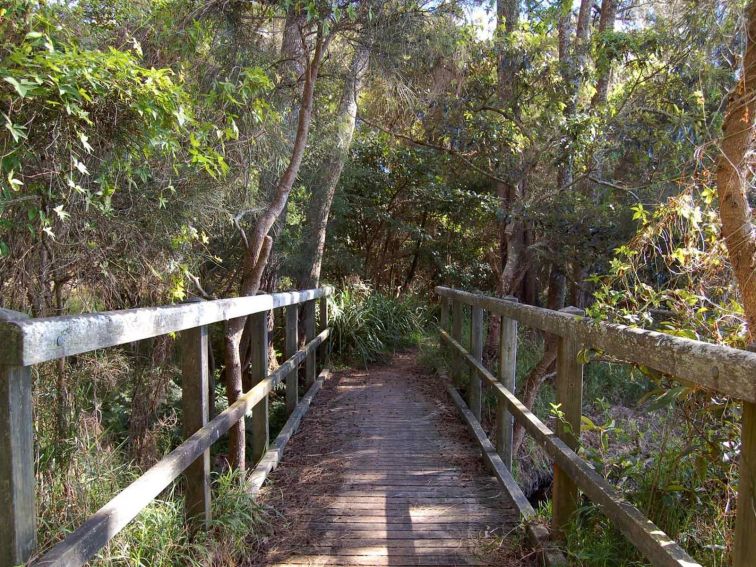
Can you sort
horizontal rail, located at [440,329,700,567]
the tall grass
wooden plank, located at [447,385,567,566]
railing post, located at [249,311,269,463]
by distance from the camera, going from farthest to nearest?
Answer: the tall grass < railing post, located at [249,311,269,463] < wooden plank, located at [447,385,567,566] < horizontal rail, located at [440,329,700,567]

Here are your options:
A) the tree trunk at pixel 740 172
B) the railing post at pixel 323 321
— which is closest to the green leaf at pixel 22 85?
the tree trunk at pixel 740 172

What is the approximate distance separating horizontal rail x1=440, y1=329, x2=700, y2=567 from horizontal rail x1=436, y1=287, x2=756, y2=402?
516mm

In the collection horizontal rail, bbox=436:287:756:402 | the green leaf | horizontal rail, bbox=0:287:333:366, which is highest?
the green leaf

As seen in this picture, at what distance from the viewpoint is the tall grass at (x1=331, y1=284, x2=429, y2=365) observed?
913cm

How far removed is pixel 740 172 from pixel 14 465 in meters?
2.85

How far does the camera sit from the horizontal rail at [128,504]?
1.61 metres

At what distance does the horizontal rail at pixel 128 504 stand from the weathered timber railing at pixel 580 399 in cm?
169

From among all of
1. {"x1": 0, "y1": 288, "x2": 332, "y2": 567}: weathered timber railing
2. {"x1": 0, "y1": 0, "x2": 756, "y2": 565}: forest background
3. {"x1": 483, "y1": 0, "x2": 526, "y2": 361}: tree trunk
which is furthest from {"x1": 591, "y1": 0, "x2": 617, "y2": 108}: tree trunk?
{"x1": 0, "y1": 288, "x2": 332, "y2": 567}: weathered timber railing

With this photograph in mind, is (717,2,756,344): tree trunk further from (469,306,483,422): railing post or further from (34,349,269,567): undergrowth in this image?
Answer: (469,306,483,422): railing post

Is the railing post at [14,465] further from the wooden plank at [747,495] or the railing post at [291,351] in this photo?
the railing post at [291,351]

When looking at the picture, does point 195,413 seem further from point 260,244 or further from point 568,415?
point 260,244

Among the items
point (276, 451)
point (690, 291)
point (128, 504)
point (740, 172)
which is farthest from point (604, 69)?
point (128, 504)

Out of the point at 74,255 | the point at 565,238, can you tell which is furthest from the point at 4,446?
the point at 565,238

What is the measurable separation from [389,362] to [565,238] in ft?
11.5
